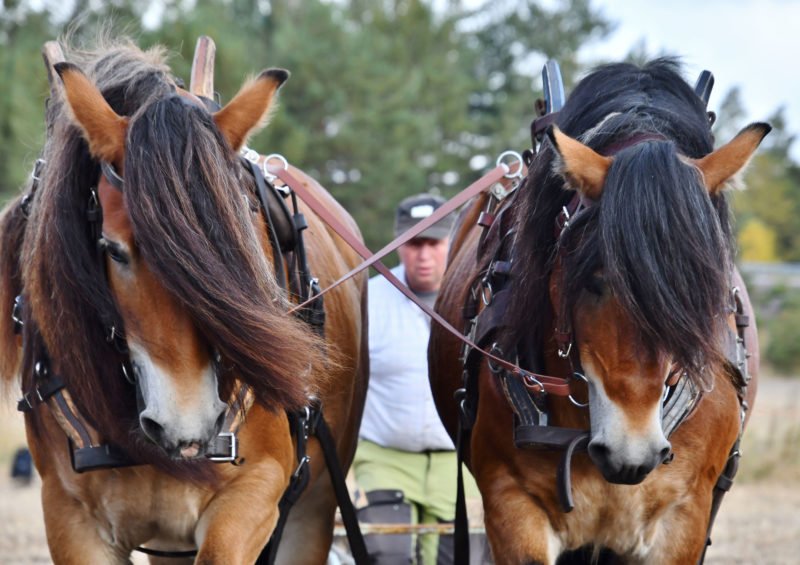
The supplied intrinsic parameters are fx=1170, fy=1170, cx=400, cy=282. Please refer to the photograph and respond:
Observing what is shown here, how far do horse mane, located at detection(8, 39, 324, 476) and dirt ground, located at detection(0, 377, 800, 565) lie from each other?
555 millimetres

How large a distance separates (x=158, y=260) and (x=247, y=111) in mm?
528

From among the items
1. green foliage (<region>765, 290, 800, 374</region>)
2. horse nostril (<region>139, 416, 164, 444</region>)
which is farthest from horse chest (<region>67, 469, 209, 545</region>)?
green foliage (<region>765, 290, 800, 374</region>)

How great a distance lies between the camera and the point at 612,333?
2922 millimetres

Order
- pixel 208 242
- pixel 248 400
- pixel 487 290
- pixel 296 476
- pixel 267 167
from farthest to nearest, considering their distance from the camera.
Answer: pixel 267 167 → pixel 296 476 → pixel 487 290 → pixel 248 400 → pixel 208 242

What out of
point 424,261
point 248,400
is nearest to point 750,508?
point 424,261

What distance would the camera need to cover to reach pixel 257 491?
3.34 metres

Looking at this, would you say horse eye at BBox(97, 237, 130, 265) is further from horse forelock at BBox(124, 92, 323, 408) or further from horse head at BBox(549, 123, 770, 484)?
horse head at BBox(549, 123, 770, 484)

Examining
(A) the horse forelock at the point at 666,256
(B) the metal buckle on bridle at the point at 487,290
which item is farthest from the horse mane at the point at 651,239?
(B) the metal buckle on bridle at the point at 487,290

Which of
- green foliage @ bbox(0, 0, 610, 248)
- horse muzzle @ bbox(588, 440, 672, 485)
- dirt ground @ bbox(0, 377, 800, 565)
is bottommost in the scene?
dirt ground @ bbox(0, 377, 800, 565)

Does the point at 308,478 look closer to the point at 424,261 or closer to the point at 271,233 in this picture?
the point at 271,233

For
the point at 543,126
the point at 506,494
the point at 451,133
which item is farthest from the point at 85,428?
the point at 451,133

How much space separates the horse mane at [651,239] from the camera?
9.22 feet

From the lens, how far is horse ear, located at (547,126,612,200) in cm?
295

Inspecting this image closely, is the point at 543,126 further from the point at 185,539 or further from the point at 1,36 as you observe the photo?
the point at 1,36
